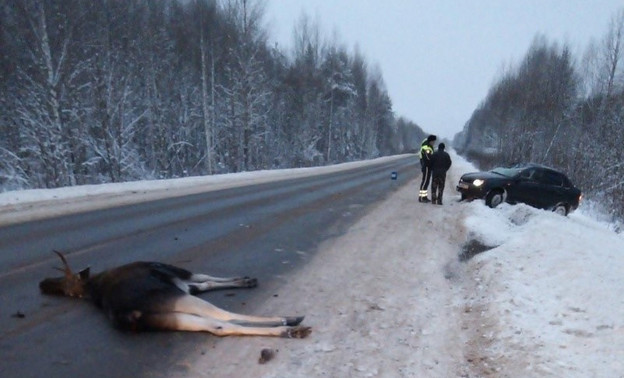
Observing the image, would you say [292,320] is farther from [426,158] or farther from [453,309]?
[426,158]

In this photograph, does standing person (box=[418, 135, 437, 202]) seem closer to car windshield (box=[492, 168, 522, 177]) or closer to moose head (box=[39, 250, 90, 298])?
car windshield (box=[492, 168, 522, 177])

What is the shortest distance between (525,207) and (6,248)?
34.8 ft

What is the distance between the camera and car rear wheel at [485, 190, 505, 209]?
12.0 meters

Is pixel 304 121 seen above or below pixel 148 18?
below

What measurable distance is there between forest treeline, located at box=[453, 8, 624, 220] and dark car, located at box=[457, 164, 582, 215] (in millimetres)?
1678

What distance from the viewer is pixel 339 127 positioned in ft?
177

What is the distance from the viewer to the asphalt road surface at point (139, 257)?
295 centimetres

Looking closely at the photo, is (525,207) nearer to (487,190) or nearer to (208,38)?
(487,190)

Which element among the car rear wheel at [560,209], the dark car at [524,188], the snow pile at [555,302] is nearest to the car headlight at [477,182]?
the dark car at [524,188]

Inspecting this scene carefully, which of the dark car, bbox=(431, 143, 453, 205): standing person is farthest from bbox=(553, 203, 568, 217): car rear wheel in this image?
bbox=(431, 143, 453, 205): standing person

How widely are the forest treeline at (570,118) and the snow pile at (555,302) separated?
976cm

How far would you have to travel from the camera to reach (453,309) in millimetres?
4113

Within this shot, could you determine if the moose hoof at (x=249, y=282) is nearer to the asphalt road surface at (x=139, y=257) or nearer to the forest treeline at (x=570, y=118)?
the asphalt road surface at (x=139, y=257)

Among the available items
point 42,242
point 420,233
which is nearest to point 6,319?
point 42,242
